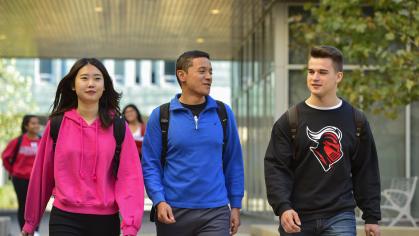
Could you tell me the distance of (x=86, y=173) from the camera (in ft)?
18.4

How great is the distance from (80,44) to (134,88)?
Answer: 13239 mm

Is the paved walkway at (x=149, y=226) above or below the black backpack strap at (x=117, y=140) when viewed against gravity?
below

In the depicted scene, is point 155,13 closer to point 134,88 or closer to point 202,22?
point 202,22

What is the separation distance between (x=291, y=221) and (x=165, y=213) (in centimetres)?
96

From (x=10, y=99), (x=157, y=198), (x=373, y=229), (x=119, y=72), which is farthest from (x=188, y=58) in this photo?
(x=119, y=72)

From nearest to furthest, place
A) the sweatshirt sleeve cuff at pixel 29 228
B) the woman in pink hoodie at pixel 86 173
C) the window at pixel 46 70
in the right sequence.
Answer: the woman in pink hoodie at pixel 86 173 < the sweatshirt sleeve cuff at pixel 29 228 < the window at pixel 46 70

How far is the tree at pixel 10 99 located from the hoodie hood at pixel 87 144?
2475 cm

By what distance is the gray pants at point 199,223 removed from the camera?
6000 millimetres

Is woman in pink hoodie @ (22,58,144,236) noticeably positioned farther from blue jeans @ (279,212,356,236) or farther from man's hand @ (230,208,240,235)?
blue jeans @ (279,212,356,236)

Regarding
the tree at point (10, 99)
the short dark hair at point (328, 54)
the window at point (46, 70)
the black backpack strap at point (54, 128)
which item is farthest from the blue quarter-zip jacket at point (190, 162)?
the window at point (46, 70)

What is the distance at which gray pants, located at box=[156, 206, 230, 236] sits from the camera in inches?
236

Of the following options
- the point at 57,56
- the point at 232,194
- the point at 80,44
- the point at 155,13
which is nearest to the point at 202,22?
the point at 155,13

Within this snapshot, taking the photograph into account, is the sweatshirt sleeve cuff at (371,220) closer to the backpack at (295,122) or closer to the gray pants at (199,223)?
→ the backpack at (295,122)

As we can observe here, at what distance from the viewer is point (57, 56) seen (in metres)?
30.5
